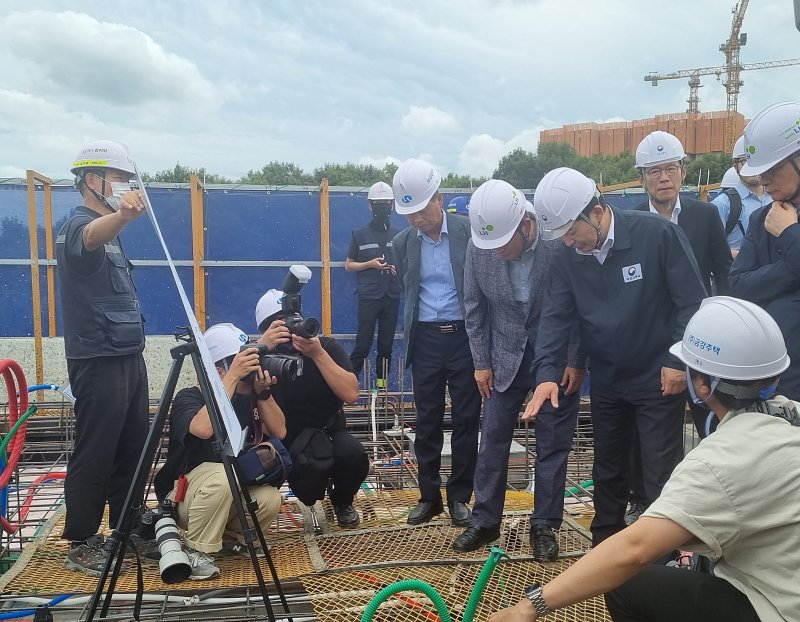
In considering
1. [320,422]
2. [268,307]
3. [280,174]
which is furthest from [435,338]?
[280,174]

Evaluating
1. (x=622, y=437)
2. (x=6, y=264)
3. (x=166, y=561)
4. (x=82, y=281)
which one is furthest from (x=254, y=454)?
(x=6, y=264)

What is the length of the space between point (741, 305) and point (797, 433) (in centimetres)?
43

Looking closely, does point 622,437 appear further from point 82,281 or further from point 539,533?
point 82,281

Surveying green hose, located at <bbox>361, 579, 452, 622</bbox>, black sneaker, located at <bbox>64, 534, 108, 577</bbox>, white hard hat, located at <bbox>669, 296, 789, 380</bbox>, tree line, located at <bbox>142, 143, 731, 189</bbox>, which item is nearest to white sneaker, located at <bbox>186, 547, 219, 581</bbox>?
black sneaker, located at <bbox>64, 534, 108, 577</bbox>

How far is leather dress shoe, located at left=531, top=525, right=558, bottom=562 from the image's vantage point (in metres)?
3.23

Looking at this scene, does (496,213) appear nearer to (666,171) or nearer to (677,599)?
(666,171)

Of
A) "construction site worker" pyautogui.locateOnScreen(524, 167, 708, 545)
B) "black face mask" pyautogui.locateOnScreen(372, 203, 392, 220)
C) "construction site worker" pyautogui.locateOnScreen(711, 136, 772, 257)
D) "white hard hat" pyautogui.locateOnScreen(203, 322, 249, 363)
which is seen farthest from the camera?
"black face mask" pyautogui.locateOnScreen(372, 203, 392, 220)

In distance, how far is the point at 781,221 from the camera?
276 centimetres

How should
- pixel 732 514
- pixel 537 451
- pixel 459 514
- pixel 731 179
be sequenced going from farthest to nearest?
1. pixel 731 179
2. pixel 459 514
3. pixel 537 451
4. pixel 732 514

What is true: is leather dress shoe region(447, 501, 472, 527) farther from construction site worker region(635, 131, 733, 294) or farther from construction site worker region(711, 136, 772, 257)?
construction site worker region(711, 136, 772, 257)

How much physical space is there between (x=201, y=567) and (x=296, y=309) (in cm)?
129

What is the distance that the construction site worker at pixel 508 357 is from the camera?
3.34m

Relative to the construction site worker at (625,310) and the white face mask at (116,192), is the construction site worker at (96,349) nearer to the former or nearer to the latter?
the white face mask at (116,192)

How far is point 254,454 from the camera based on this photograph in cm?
284
